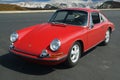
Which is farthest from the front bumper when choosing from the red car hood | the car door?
the car door

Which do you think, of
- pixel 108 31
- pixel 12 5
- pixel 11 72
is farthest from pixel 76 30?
pixel 12 5

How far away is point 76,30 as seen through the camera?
7.12 meters

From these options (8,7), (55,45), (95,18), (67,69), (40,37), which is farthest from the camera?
(8,7)

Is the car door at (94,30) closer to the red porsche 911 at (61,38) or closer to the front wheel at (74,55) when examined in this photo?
the red porsche 911 at (61,38)

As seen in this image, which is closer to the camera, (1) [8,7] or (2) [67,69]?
(2) [67,69]

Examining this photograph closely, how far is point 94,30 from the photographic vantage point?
791 cm

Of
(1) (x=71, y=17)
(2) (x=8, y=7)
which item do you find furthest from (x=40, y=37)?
(2) (x=8, y=7)

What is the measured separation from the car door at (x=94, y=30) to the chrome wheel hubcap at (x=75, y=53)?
76 cm

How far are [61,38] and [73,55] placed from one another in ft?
2.21

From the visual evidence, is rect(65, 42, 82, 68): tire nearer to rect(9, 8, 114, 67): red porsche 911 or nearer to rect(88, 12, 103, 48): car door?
rect(9, 8, 114, 67): red porsche 911

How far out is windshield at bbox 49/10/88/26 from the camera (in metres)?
7.68

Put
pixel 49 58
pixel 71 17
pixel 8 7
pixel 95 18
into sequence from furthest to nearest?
pixel 8 7, pixel 95 18, pixel 71 17, pixel 49 58

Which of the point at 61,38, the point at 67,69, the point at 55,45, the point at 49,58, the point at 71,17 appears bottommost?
the point at 67,69

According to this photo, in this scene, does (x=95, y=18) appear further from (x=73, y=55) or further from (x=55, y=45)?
(x=55, y=45)
